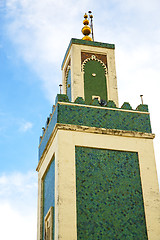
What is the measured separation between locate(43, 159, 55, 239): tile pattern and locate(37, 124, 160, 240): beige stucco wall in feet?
0.94

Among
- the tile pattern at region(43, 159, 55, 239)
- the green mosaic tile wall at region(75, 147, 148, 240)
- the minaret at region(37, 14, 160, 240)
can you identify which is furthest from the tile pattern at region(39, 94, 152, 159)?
the tile pattern at region(43, 159, 55, 239)

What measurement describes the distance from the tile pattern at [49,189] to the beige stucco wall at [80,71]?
235 centimetres

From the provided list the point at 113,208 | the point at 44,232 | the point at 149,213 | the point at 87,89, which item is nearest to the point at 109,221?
the point at 113,208

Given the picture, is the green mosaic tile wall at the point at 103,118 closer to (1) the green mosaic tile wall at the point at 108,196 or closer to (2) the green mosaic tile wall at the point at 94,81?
(1) the green mosaic tile wall at the point at 108,196

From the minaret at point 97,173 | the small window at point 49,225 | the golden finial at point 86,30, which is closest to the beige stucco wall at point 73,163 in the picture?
the minaret at point 97,173

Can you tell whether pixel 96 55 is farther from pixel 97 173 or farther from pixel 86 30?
pixel 97 173

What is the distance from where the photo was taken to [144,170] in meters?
12.2

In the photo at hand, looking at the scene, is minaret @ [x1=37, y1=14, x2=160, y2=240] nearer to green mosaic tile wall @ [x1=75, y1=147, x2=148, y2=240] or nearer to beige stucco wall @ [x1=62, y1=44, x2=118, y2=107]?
green mosaic tile wall @ [x1=75, y1=147, x2=148, y2=240]

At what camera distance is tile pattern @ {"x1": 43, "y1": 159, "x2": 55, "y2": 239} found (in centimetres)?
1211

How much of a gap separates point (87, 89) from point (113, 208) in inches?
163

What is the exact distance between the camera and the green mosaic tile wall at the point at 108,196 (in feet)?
36.2

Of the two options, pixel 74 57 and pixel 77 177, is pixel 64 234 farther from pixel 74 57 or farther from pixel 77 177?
pixel 74 57

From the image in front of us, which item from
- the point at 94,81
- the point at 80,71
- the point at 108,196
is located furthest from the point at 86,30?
the point at 108,196

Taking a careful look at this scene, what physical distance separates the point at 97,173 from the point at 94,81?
3.65m
